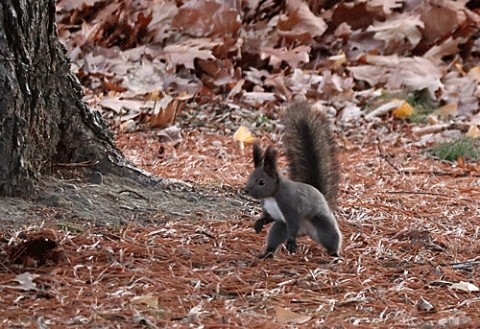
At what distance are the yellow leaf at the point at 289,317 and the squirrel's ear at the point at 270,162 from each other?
A: 2.59 ft

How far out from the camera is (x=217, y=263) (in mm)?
3262

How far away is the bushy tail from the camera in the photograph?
3871 millimetres

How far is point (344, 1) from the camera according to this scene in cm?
866

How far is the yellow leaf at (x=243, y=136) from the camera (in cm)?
605

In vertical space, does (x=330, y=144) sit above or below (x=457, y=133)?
above

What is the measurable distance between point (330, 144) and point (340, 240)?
64cm

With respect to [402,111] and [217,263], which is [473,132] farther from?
[217,263]

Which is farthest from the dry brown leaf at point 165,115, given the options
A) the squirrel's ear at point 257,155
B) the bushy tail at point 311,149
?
the squirrel's ear at point 257,155

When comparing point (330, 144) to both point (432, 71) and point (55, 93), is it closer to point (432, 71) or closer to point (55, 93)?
point (55, 93)

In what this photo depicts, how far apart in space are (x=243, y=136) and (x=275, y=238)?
8.92 ft

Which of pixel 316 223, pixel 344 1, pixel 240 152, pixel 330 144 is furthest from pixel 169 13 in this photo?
pixel 316 223

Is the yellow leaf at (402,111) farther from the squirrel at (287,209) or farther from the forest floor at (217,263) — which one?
the squirrel at (287,209)

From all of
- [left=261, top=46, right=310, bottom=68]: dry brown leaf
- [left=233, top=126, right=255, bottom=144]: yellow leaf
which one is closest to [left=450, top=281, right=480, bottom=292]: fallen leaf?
[left=233, top=126, right=255, bottom=144]: yellow leaf

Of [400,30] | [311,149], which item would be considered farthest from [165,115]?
[400,30]
